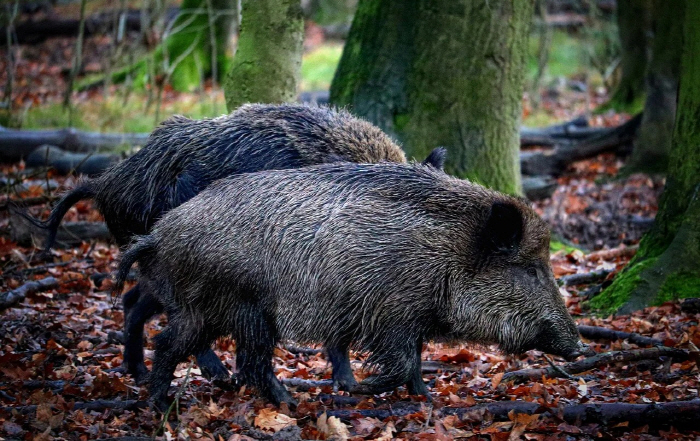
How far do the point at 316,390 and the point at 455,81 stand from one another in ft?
14.0

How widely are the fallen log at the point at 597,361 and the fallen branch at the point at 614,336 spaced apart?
0.32 m

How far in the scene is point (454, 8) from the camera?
368 inches

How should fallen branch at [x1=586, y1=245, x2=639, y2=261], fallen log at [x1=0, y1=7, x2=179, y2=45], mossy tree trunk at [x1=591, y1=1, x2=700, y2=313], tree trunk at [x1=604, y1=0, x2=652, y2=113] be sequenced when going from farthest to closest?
fallen log at [x1=0, y1=7, x2=179, y2=45] < tree trunk at [x1=604, y1=0, x2=652, y2=113] < fallen branch at [x1=586, y1=245, x2=639, y2=261] < mossy tree trunk at [x1=591, y1=1, x2=700, y2=313]

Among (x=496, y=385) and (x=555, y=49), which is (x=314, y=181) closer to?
(x=496, y=385)

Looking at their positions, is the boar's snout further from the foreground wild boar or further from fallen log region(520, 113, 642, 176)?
fallen log region(520, 113, 642, 176)

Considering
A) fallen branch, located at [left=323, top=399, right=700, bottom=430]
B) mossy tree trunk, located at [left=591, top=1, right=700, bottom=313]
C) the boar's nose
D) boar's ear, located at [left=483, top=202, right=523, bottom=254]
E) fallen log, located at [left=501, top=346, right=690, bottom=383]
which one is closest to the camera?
fallen branch, located at [left=323, top=399, right=700, bottom=430]

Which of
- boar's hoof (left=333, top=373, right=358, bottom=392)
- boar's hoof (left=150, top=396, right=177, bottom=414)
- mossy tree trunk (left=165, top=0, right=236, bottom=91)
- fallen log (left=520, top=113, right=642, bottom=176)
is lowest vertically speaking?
boar's hoof (left=333, top=373, right=358, bottom=392)

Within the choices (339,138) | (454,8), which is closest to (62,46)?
(454,8)

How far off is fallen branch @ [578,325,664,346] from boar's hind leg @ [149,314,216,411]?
118 inches

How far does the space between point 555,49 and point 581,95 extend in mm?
5122

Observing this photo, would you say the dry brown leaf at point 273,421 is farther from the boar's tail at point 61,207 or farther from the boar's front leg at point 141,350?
the boar's tail at point 61,207

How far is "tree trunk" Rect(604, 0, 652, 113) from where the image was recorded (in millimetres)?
17516

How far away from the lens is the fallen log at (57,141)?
1276 cm

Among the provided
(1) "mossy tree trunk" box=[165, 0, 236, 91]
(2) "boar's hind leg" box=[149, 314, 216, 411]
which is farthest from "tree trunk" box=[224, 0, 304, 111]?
(1) "mossy tree trunk" box=[165, 0, 236, 91]
